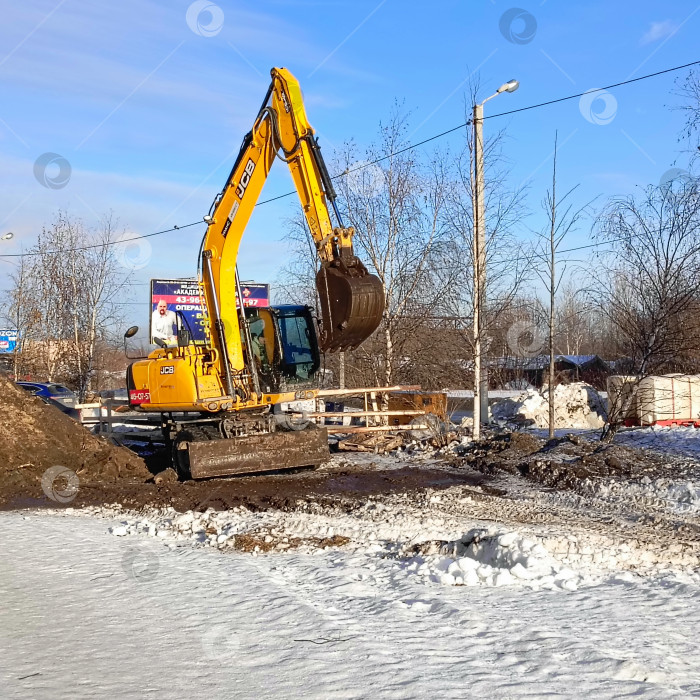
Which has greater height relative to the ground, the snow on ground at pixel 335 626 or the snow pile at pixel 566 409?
the snow pile at pixel 566 409

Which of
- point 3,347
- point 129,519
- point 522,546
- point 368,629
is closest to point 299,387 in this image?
point 129,519

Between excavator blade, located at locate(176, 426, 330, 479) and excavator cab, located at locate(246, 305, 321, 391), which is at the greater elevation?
excavator cab, located at locate(246, 305, 321, 391)

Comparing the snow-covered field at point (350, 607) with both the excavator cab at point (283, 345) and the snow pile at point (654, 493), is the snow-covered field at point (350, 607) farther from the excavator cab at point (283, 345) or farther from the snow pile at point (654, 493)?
the excavator cab at point (283, 345)

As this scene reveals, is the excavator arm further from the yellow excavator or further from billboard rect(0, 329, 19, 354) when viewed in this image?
billboard rect(0, 329, 19, 354)

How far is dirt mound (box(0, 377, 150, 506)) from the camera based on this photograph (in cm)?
1266

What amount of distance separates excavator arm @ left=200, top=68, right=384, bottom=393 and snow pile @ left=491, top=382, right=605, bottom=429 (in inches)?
540

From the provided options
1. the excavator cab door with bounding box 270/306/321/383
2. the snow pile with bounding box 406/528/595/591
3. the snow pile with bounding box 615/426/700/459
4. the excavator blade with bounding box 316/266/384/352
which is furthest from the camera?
the snow pile with bounding box 615/426/700/459

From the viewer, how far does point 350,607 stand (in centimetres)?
605

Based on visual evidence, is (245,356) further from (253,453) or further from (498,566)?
(498,566)

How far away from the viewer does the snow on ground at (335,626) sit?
454cm

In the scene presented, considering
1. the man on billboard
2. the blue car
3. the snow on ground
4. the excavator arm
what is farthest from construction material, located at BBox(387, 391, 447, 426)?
the snow on ground

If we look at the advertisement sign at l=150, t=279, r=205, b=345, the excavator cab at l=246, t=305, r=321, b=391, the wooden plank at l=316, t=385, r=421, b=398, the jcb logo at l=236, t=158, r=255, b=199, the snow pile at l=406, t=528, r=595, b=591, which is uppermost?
the jcb logo at l=236, t=158, r=255, b=199

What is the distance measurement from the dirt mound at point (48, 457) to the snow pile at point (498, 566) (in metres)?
7.12

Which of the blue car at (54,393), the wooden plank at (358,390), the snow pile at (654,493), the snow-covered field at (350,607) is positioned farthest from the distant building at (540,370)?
the snow-covered field at (350,607)
